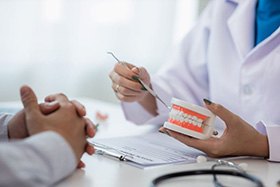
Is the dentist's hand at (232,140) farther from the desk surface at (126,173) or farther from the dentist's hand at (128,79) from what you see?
the dentist's hand at (128,79)

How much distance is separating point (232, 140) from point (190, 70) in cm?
53

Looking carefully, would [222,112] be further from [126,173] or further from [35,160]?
[35,160]

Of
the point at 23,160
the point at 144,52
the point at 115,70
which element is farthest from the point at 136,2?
the point at 23,160

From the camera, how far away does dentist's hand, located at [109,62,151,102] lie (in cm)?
109

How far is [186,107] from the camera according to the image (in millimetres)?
855

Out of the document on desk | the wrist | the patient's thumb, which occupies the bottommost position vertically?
the document on desk

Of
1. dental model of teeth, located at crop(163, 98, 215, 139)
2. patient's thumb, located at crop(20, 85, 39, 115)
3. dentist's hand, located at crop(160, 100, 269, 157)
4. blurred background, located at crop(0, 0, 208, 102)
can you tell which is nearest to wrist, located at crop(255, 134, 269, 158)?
dentist's hand, located at crop(160, 100, 269, 157)

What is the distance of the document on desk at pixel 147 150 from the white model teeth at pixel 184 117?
7 centimetres

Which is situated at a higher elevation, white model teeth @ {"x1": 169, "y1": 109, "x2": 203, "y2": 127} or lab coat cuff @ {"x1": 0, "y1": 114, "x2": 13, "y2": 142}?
white model teeth @ {"x1": 169, "y1": 109, "x2": 203, "y2": 127}

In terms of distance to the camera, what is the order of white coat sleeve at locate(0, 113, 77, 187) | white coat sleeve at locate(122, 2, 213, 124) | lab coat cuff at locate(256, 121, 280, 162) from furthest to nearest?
1. white coat sleeve at locate(122, 2, 213, 124)
2. lab coat cuff at locate(256, 121, 280, 162)
3. white coat sleeve at locate(0, 113, 77, 187)

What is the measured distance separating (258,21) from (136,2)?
983 mm

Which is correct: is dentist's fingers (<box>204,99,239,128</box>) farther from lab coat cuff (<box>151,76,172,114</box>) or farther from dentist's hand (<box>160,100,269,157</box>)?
lab coat cuff (<box>151,76,172,114</box>)

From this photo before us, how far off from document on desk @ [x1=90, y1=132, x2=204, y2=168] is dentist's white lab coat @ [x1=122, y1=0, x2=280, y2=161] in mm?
179

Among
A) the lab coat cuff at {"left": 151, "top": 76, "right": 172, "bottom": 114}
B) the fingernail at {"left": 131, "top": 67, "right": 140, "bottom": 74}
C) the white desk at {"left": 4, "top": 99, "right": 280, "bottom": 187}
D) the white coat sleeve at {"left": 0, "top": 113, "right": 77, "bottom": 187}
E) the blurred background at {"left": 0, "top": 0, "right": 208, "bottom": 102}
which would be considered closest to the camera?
the white coat sleeve at {"left": 0, "top": 113, "right": 77, "bottom": 187}
